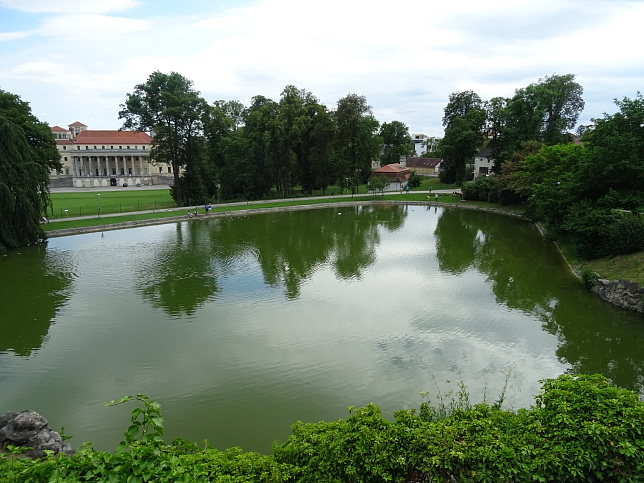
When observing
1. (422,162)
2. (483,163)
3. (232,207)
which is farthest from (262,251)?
(422,162)

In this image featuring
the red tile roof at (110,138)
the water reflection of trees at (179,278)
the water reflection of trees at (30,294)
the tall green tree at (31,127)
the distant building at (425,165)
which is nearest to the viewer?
the water reflection of trees at (30,294)

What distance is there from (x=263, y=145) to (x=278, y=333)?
37.9m

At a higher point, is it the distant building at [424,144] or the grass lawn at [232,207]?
the distant building at [424,144]

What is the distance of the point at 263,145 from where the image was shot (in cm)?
4900

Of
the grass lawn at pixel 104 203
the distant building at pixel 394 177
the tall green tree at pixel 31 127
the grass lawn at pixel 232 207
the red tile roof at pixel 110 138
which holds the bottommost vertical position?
the grass lawn at pixel 232 207

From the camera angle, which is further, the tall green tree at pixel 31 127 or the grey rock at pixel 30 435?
the tall green tree at pixel 31 127

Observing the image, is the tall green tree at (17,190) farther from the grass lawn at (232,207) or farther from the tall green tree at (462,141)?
the tall green tree at (462,141)

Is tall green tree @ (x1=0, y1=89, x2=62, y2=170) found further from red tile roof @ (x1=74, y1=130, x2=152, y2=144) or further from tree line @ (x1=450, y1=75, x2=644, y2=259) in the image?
red tile roof @ (x1=74, y1=130, x2=152, y2=144)

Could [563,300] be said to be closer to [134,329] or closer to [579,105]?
[134,329]

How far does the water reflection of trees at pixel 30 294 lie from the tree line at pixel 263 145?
63.7 ft

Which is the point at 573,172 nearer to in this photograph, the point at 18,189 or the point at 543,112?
the point at 543,112

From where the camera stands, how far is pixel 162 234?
104ft

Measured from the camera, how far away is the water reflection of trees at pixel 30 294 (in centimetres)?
1420

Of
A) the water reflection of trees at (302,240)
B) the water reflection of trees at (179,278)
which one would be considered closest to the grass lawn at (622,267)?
the water reflection of trees at (302,240)
